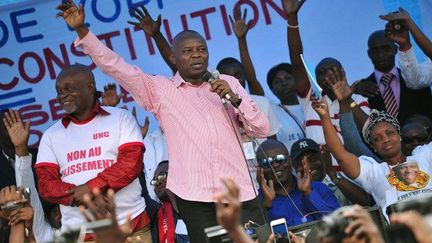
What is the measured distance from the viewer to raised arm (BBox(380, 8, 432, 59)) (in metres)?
7.47

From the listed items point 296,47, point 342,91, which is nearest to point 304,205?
point 342,91

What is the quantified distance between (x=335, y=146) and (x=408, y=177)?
500mm

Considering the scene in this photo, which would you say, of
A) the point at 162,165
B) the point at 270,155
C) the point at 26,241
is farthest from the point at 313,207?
the point at 26,241

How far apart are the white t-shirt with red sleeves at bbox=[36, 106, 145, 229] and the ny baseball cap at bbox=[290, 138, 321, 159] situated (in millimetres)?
1670

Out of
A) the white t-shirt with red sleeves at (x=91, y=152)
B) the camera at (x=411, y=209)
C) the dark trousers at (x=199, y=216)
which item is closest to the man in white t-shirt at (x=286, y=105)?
the white t-shirt with red sleeves at (x=91, y=152)

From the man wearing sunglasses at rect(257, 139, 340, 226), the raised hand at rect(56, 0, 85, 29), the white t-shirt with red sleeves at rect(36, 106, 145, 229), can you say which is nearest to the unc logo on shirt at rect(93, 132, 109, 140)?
the white t-shirt with red sleeves at rect(36, 106, 145, 229)

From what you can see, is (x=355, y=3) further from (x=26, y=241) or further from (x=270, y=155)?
(x=26, y=241)

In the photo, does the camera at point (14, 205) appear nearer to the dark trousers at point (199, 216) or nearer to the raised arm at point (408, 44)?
the dark trousers at point (199, 216)

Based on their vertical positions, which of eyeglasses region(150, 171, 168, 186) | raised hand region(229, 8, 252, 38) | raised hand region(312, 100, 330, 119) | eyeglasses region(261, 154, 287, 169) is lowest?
eyeglasses region(261, 154, 287, 169)

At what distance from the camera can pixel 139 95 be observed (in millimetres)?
5832

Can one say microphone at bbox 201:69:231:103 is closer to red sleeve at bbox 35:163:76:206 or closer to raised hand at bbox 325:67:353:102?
red sleeve at bbox 35:163:76:206

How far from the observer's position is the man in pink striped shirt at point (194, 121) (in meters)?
5.63

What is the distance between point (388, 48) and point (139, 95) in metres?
2.75

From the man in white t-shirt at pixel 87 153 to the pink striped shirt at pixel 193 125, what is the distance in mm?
237
